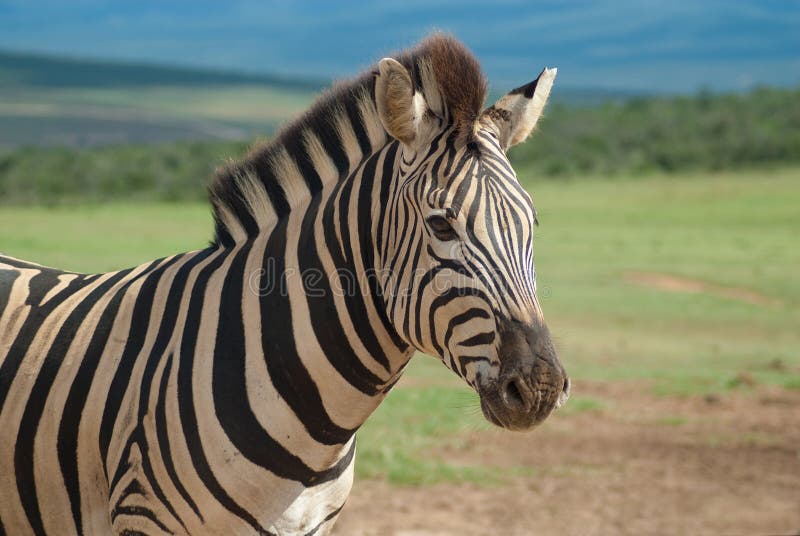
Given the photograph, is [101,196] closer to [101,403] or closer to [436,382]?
[436,382]

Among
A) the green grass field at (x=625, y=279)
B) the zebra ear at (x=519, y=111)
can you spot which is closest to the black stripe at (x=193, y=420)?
the green grass field at (x=625, y=279)

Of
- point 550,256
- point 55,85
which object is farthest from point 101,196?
point 55,85

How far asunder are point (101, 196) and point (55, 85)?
330 ft

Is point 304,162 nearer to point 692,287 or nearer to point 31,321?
point 31,321

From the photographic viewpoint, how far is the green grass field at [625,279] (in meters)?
9.67

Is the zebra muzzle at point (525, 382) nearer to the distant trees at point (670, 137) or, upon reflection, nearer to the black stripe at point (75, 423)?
the black stripe at point (75, 423)

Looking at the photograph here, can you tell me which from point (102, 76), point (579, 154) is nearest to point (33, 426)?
point (579, 154)

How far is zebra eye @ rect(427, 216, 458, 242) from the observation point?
120 inches

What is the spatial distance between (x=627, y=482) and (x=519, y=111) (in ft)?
16.6

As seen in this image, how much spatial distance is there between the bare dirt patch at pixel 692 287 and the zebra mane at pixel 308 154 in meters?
13.9

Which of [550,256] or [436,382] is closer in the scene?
[436,382]

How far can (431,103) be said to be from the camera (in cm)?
328

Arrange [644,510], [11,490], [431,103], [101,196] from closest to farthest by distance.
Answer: [431,103] < [11,490] < [644,510] < [101,196]

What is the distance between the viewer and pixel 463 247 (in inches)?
119
